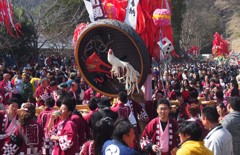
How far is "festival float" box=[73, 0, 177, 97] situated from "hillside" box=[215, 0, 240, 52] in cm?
5305

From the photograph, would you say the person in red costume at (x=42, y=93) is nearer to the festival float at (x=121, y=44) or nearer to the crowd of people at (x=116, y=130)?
the festival float at (x=121, y=44)

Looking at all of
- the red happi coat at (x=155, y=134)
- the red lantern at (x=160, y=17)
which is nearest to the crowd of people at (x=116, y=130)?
the red happi coat at (x=155, y=134)

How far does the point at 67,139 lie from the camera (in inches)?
225

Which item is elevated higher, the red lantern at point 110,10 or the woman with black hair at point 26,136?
the red lantern at point 110,10

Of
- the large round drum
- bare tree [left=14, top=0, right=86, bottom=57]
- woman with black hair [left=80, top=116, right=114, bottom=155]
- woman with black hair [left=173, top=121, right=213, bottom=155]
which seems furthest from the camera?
bare tree [left=14, top=0, right=86, bottom=57]

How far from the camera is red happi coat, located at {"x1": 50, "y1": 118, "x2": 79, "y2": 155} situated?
5.73 m

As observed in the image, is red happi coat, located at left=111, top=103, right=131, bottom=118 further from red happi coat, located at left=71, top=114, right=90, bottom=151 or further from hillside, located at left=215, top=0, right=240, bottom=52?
hillside, located at left=215, top=0, right=240, bottom=52

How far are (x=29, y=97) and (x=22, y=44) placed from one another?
1290cm

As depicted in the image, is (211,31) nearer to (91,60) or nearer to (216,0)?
(216,0)

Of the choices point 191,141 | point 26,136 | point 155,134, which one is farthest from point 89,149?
point 155,134

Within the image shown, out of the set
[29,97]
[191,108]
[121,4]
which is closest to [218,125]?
[191,108]

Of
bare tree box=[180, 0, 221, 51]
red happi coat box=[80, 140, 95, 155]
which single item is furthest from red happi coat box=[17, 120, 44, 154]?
bare tree box=[180, 0, 221, 51]

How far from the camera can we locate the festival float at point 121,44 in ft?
30.6

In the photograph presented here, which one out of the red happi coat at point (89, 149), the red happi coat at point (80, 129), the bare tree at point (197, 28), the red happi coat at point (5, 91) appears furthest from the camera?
the bare tree at point (197, 28)
